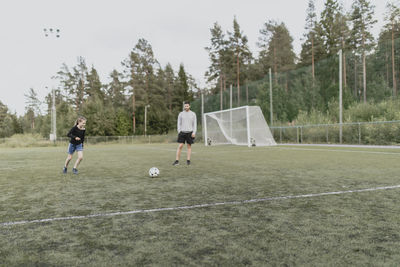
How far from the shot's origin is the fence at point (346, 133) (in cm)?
1641

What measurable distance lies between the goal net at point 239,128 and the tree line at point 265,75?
365 inches

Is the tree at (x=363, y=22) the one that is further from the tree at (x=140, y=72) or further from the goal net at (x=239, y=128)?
the tree at (x=140, y=72)

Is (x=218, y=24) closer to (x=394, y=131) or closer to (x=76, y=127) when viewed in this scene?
(x=394, y=131)

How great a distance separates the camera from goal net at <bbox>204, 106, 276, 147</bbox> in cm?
1864

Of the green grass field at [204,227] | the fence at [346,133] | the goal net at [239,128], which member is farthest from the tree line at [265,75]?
the green grass field at [204,227]

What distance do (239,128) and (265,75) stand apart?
2818 centimetres

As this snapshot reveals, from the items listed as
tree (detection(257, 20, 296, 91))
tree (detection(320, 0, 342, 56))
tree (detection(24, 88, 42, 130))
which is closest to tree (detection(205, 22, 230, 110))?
tree (detection(257, 20, 296, 91))

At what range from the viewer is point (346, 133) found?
18844 mm

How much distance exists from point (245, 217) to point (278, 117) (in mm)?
29050

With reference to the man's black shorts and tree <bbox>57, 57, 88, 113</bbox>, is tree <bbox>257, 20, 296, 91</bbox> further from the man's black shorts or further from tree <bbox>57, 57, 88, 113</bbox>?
the man's black shorts

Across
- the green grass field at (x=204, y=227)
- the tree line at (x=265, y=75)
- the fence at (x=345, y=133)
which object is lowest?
the green grass field at (x=204, y=227)

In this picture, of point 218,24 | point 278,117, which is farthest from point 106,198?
point 218,24

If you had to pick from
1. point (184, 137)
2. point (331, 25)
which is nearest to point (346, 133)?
point (184, 137)

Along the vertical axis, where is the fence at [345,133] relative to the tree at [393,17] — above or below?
below
